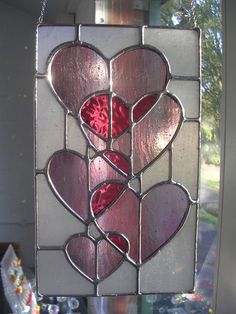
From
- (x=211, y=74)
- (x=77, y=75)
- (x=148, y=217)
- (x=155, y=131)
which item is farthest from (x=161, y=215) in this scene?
(x=211, y=74)

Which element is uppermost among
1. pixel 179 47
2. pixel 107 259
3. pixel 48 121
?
pixel 179 47

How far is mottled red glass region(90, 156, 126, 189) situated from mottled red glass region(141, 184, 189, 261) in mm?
56

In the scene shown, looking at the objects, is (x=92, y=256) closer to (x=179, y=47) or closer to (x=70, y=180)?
(x=70, y=180)

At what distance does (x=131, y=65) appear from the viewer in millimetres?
536

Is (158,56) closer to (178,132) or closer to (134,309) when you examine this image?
(178,132)

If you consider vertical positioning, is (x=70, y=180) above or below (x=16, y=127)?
below

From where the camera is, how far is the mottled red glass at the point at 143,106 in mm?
538

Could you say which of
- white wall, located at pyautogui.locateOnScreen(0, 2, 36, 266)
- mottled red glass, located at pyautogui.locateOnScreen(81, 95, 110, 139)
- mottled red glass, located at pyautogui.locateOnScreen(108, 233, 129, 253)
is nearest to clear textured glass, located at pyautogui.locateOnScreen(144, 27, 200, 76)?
mottled red glass, located at pyautogui.locateOnScreen(81, 95, 110, 139)

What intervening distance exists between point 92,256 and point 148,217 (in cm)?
10

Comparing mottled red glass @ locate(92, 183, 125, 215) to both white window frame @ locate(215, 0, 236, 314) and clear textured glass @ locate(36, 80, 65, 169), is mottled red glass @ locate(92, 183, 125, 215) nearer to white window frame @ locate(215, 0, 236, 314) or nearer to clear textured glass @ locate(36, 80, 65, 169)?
clear textured glass @ locate(36, 80, 65, 169)

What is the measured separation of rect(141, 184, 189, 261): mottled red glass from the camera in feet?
1.82

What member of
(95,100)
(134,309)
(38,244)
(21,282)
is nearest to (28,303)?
(21,282)

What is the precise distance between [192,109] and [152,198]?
141mm

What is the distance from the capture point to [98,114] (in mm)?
535
